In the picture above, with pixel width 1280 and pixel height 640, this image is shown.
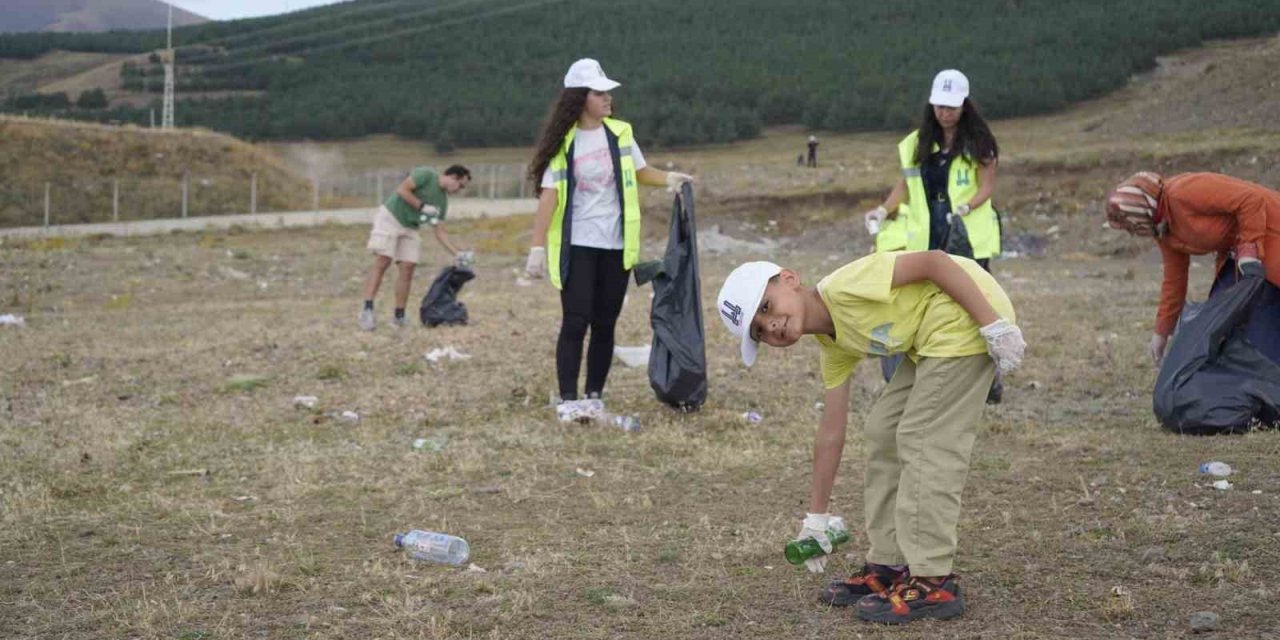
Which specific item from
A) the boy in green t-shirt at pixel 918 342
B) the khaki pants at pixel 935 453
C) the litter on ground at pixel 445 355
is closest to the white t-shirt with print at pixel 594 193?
the litter on ground at pixel 445 355

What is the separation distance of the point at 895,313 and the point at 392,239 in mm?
7866

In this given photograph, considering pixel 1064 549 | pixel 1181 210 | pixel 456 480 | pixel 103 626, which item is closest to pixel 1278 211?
pixel 1181 210

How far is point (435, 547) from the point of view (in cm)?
493

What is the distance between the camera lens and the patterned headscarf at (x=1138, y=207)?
587 cm

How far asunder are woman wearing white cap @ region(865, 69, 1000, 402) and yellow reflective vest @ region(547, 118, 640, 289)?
124 cm

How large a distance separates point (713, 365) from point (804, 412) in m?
1.49

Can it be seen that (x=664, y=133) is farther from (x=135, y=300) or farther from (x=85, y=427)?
(x=85, y=427)

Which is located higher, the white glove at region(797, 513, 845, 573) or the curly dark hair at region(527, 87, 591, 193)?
the curly dark hair at region(527, 87, 591, 193)

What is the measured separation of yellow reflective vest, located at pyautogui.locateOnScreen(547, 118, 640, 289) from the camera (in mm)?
7090

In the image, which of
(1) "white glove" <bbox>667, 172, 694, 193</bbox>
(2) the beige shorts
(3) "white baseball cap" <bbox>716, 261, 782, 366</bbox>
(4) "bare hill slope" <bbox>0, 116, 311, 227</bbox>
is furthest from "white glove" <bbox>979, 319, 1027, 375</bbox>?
(4) "bare hill slope" <bbox>0, 116, 311, 227</bbox>

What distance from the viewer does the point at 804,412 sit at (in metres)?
7.49

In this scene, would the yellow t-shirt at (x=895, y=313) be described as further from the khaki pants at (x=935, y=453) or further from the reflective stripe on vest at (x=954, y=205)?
the reflective stripe on vest at (x=954, y=205)

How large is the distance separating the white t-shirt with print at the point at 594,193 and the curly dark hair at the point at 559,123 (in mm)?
69

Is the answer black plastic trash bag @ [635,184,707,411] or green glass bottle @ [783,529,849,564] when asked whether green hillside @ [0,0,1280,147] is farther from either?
green glass bottle @ [783,529,849,564]
